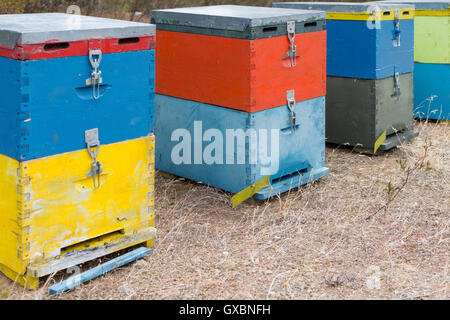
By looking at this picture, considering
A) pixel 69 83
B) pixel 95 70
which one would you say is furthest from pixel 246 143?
pixel 69 83

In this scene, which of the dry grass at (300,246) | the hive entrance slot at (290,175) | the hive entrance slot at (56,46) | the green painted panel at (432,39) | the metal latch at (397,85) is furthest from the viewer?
the green painted panel at (432,39)

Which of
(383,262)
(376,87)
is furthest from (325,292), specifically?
(376,87)

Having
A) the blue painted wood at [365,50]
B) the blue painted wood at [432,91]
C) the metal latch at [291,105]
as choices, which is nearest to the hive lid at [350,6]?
the blue painted wood at [365,50]

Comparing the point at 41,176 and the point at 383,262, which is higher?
the point at 41,176

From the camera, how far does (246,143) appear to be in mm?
4723

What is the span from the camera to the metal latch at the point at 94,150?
358cm

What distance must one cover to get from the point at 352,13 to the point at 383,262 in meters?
2.85

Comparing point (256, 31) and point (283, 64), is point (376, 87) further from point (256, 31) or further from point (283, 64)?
point (256, 31)

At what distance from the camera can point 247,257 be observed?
4.07m

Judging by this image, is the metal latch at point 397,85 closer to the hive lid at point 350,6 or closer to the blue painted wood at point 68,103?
the hive lid at point 350,6

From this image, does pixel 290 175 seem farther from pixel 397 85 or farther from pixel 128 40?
pixel 128 40

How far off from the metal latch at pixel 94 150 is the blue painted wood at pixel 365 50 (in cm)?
328

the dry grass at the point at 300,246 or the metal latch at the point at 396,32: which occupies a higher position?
the metal latch at the point at 396,32

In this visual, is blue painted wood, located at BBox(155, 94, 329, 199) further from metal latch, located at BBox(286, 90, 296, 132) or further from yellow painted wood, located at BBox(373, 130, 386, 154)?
yellow painted wood, located at BBox(373, 130, 386, 154)
